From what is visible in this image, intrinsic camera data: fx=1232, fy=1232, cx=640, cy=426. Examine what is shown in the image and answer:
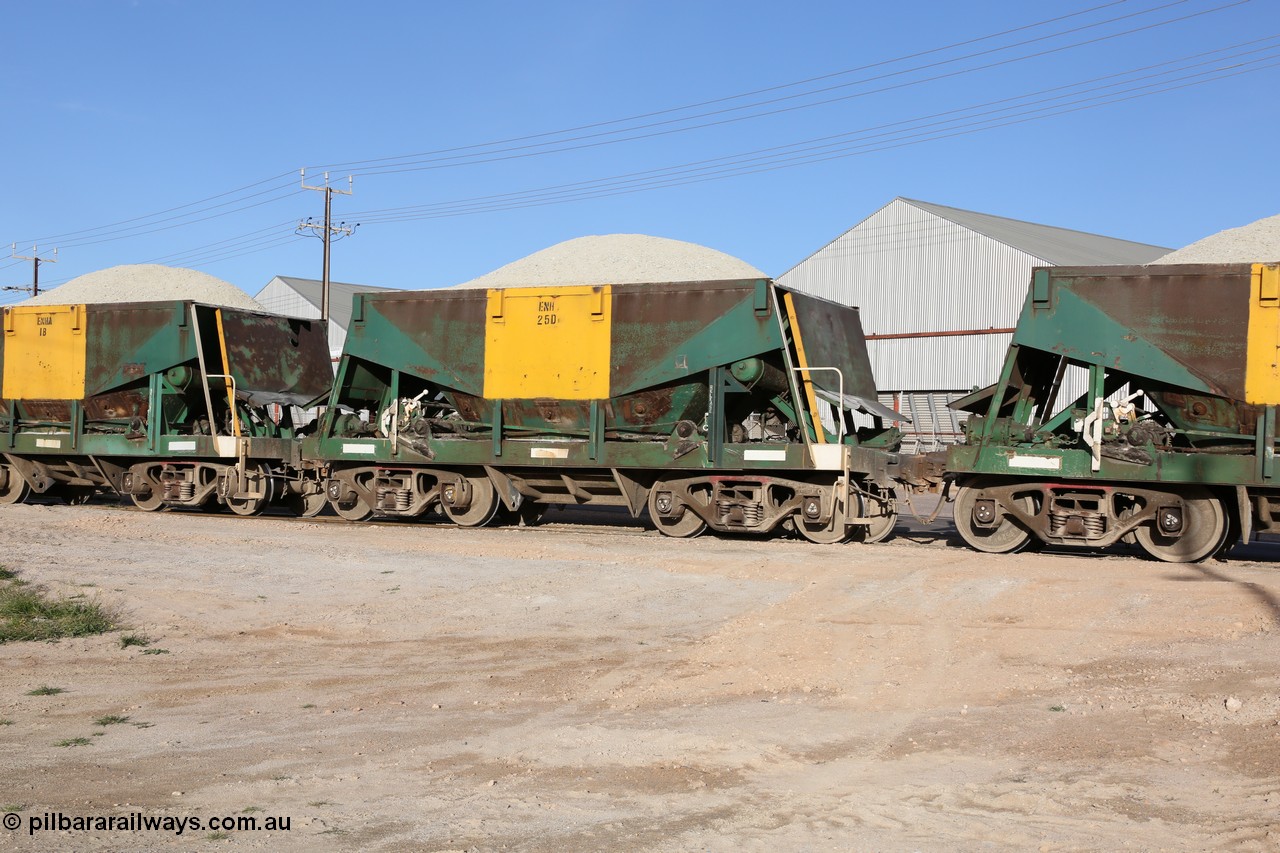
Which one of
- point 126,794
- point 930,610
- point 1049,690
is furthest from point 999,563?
point 126,794

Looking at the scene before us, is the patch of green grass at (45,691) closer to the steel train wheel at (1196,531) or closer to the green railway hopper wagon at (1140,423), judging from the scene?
the green railway hopper wagon at (1140,423)

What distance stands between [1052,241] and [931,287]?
6.61m

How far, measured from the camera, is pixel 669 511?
15688 mm

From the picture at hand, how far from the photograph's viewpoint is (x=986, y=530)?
47.1 feet

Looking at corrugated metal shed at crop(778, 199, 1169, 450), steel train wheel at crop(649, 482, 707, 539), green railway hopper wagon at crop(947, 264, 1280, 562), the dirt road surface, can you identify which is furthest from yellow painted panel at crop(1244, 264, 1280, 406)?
corrugated metal shed at crop(778, 199, 1169, 450)

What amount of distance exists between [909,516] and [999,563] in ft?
28.2

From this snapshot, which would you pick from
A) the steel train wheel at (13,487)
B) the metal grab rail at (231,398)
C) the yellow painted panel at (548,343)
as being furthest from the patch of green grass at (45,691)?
the steel train wheel at (13,487)

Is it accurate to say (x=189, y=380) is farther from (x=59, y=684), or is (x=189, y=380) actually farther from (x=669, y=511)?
(x=59, y=684)

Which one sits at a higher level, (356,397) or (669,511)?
(356,397)

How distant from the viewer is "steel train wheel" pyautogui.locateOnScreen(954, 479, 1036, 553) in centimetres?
1395

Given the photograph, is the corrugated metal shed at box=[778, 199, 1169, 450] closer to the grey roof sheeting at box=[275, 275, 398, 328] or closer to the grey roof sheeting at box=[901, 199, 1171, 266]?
the grey roof sheeting at box=[901, 199, 1171, 266]

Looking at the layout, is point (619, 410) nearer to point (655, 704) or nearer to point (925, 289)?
point (655, 704)

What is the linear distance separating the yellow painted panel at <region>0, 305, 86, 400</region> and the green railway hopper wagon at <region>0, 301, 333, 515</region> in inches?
0.7

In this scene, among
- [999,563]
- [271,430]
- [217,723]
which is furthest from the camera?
[271,430]
